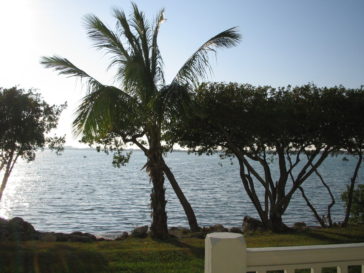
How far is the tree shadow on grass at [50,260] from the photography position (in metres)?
8.66

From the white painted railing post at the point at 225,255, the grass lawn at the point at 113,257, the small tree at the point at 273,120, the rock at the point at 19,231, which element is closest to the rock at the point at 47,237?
the rock at the point at 19,231

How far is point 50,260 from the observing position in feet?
30.9

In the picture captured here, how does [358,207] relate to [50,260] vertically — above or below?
above

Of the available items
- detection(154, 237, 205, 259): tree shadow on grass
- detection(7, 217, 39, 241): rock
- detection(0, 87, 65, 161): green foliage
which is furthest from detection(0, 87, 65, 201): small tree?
detection(154, 237, 205, 259): tree shadow on grass

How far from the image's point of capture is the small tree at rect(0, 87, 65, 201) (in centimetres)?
1625

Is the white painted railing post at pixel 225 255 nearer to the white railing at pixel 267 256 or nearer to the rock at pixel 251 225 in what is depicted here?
the white railing at pixel 267 256

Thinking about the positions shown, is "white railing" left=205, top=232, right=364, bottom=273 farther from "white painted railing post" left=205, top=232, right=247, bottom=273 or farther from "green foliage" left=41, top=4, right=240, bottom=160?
"green foliage" left=41, top=4, right=240, bottom=160

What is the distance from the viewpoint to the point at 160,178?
44.3 ft

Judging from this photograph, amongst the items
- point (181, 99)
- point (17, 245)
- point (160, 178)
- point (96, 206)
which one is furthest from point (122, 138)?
point (96, 206)

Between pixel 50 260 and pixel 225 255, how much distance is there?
829cm

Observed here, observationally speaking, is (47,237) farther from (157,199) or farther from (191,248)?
(191,248)

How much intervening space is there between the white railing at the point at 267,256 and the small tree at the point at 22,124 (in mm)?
15710

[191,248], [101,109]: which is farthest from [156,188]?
[101,109]

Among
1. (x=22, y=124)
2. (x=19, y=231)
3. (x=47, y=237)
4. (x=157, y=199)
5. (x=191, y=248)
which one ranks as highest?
(x=22, y=124)
